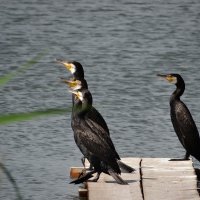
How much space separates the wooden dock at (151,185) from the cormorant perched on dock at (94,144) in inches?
4.8

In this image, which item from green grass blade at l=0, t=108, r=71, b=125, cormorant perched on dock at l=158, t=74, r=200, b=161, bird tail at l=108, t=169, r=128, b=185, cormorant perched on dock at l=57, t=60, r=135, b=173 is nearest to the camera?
green grass blade at l=0, t=108, r=71, b=125

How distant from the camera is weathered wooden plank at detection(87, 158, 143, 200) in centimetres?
859

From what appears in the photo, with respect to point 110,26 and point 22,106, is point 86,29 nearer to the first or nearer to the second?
point 110,26

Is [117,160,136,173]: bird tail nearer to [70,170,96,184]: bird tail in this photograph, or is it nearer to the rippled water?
[70,170,96,184]: bird tail

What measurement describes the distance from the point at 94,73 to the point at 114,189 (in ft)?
25.1

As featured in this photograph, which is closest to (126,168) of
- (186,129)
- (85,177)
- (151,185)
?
(85,177)

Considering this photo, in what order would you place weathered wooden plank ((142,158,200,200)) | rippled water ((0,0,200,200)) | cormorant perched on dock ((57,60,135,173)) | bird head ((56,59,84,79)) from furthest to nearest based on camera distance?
rippled water ((0,0,200,200)), bird head ((56,59,84,79)), cormorant perched on dock ((57,60,135,173)), weathered wooden plank ((142,158,200,200))

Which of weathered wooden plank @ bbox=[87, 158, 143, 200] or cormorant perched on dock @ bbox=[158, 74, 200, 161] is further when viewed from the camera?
cormorant perched on dock @ bbox=[158, 74, 200, 161]

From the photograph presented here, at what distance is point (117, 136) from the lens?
12.6 metres

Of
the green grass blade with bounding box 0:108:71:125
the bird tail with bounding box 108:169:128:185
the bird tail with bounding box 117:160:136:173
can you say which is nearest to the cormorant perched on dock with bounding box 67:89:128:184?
the bird tail with bounding box 108:169:128:185

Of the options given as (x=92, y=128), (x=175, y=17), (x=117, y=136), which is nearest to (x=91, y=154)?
(x=92, y=128)

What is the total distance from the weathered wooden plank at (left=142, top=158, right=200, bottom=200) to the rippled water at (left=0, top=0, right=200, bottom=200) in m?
0.90

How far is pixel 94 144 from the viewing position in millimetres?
9172

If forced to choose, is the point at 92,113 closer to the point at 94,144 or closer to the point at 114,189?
the point at 94,144
